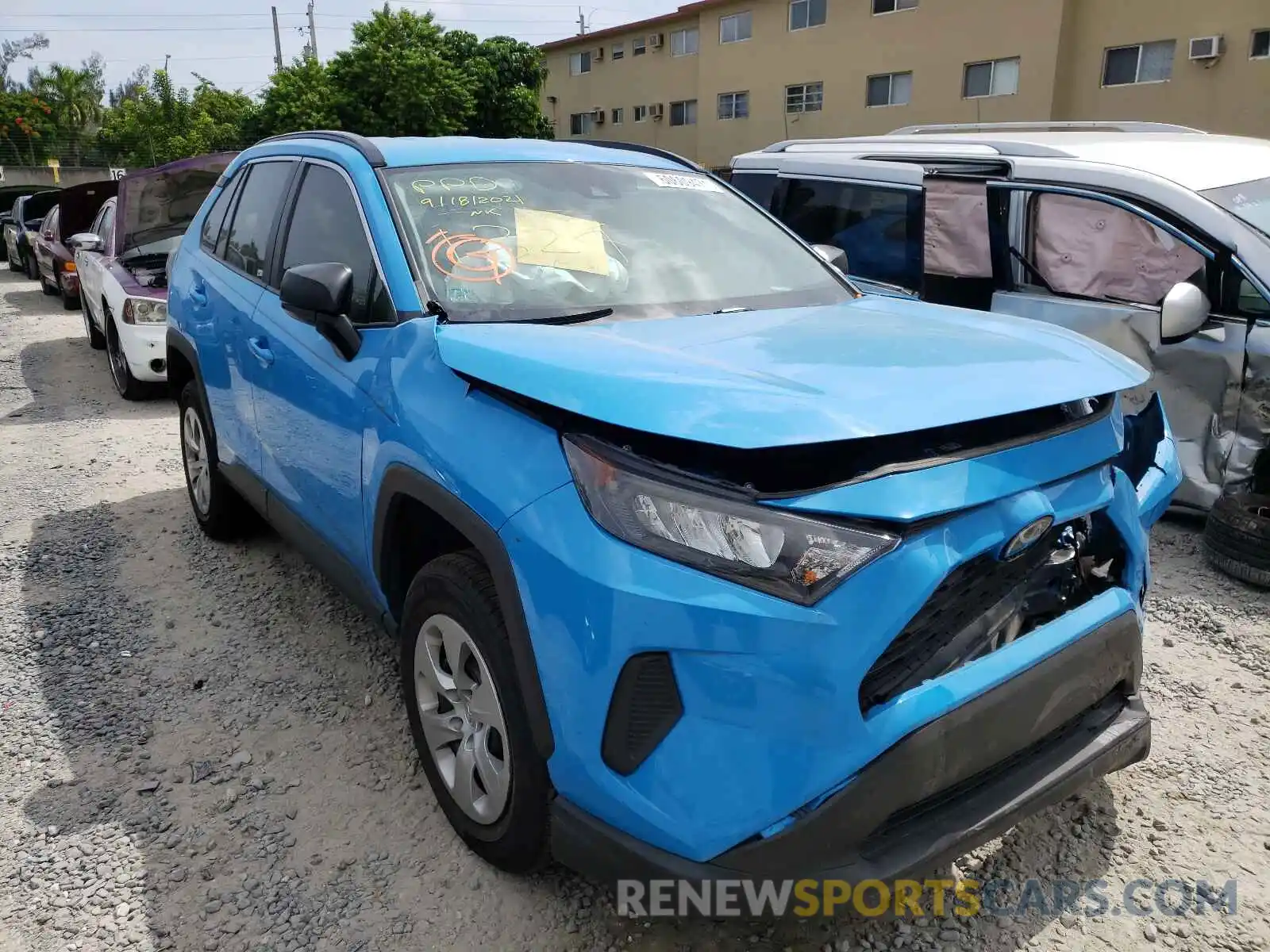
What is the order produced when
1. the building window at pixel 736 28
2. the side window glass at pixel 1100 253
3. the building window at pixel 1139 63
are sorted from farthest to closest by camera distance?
1. the building window at pixel 736 28
2. the building window at pixel 1139 63
3. the side window glass at pixel 1100 253

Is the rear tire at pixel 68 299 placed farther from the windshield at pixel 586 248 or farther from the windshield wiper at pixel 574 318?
the windshield wiper at pixel 574 318

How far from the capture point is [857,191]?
5.90m

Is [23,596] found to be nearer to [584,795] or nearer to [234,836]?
[234,836]

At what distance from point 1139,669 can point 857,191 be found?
4.19 m

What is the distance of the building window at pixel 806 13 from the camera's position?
26375 millimetres

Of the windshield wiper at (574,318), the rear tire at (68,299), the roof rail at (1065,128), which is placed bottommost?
the rear tire at (68,299)

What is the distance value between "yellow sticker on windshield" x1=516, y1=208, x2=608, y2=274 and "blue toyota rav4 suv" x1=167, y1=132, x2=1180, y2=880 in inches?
0.5

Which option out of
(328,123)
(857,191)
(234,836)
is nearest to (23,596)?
(234,836)

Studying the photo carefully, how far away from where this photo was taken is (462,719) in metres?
2.49

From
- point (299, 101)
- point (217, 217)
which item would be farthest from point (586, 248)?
point (299, 101)

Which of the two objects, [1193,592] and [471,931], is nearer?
[471,931]

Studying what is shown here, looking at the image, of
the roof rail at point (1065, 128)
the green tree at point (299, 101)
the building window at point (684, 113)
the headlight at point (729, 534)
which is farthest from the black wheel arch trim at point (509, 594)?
the green tree at point (299, 101)

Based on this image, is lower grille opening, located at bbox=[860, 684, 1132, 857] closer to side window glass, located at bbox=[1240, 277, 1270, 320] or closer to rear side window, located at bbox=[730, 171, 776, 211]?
side window glass, located at bbox=[1240, 277, 1270, 320]

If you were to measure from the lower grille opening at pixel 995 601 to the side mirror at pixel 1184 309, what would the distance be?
99.2 inches
